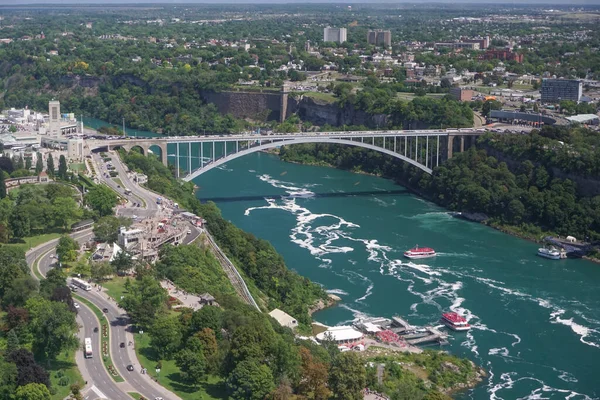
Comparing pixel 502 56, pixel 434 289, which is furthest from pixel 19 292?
pixel 502 56

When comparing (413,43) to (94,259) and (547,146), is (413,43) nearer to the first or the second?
(547,146)

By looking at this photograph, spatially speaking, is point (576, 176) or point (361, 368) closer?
point (361, 368)

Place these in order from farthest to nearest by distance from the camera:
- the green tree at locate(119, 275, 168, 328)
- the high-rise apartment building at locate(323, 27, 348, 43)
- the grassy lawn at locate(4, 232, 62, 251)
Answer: the high-rise apartment building at locate(323, 27, 348, 43) → the grassy lawn at locate(4, 232, 62, 251) → the green tree at locate(119, 275, 168, 328)

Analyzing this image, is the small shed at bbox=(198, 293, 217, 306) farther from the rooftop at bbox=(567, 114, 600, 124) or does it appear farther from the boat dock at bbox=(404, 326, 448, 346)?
the rooftop at bbox=(567, 114, 600, 124)

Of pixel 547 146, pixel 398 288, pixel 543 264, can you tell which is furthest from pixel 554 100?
pixel 398 288

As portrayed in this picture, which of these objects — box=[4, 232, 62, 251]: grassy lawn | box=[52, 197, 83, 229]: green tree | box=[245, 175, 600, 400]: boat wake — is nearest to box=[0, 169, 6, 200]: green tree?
box=[52, 197, 83, 229]: green tree

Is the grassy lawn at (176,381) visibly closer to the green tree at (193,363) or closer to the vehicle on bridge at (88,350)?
the green tree at (193,363)
